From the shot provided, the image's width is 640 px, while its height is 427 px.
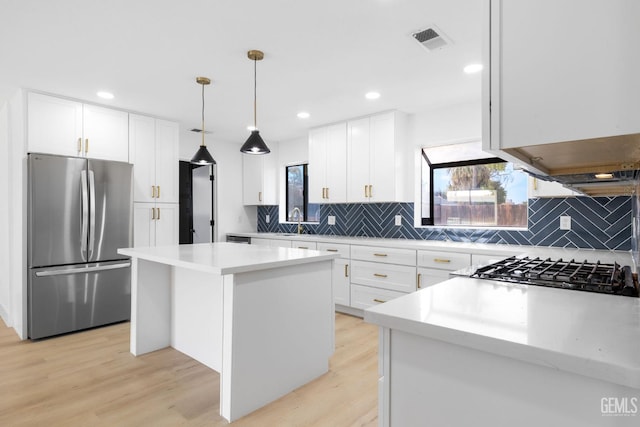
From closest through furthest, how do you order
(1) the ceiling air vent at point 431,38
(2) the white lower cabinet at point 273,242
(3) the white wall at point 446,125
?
(1) the ceiling air vent at point 431,38 → (3) the white wall at point 446,125 → (2) the white lower cabinet at point 273,242

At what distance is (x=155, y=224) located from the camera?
13.8ft

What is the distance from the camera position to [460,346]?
0.87 m

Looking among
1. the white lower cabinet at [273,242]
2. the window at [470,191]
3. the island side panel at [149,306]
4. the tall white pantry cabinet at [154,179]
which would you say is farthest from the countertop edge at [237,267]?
the white lower cabinet at [273,242]

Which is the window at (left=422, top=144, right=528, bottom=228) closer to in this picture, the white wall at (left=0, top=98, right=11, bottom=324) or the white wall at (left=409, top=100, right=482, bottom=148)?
the white wall at (left=409, top=100, right=482, bottom=148)

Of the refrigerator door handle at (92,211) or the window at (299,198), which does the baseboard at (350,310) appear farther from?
the refrigerator door handle at (92,211)

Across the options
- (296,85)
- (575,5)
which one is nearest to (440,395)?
(575,5)

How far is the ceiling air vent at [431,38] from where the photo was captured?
226cm

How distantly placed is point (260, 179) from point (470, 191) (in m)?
3.26

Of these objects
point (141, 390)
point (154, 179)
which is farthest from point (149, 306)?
point (154, 179)

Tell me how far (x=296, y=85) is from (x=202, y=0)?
1.33 meters

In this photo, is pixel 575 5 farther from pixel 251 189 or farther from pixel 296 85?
pixel 251 189

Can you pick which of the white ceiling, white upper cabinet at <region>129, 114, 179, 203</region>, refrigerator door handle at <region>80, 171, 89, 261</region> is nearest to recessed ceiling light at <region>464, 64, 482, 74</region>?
the white ceiling

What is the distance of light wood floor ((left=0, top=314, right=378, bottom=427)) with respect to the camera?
77.7 inches

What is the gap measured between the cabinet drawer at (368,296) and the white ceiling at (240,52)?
2044 millimetres
